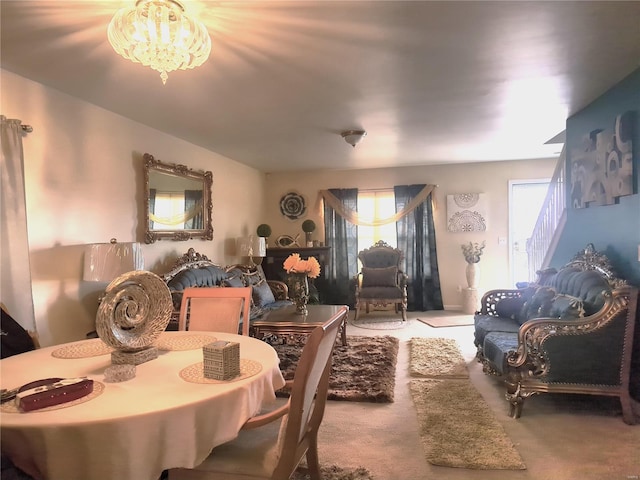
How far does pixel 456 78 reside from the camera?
275cm

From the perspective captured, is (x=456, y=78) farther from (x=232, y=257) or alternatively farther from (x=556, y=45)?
(x=232, y=257)

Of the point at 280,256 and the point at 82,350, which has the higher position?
the point at 280,256

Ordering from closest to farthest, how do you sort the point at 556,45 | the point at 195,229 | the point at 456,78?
1. the point at 556,45
2. the point at 456,78
3. the point at 195,229

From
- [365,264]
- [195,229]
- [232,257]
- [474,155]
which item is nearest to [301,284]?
[195,229]

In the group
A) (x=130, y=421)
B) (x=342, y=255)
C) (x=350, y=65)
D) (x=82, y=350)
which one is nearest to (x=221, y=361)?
(x=130, y=421)

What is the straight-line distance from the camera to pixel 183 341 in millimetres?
1986

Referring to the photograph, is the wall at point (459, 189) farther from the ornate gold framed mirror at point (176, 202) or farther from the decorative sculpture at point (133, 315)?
the decorative sculpture at point (133, 315)

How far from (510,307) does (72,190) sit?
12.4ft

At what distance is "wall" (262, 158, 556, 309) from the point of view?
20.8 ft

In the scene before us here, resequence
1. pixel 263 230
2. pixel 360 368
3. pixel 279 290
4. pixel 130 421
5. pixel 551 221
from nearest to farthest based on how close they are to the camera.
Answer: pixel 130 421
pixel 360 368
pixel 551 221
pixel 279 290
pixel 263 230

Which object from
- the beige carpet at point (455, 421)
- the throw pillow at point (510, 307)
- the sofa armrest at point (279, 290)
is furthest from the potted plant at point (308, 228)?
the throw pillow at point (510, 307)

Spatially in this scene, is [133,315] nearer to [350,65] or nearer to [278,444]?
[278,444]

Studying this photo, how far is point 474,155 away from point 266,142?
3.04 metres

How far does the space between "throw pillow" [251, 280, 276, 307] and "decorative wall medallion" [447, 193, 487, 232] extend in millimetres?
3281
